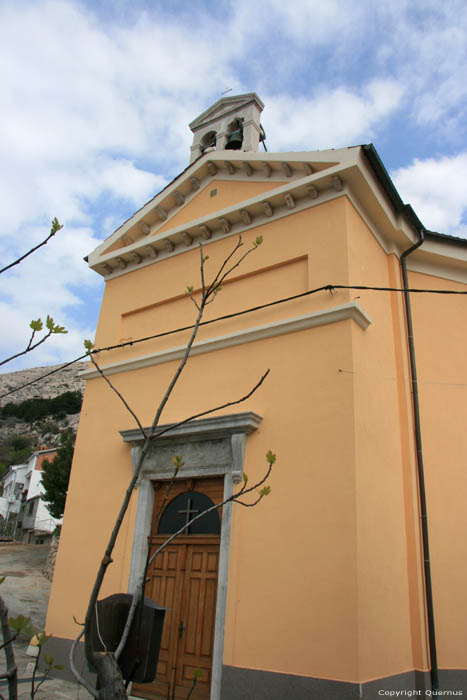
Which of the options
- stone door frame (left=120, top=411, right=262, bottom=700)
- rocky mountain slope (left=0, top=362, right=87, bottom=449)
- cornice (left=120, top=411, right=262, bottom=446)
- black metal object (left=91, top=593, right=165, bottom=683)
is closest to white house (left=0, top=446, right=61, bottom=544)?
rocky mountain slope (left=0, top=362, right=87, bottom=449)

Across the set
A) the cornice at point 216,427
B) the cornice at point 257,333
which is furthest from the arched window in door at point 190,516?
the cornice at point 257,333

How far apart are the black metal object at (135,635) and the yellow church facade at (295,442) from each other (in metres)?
3.60

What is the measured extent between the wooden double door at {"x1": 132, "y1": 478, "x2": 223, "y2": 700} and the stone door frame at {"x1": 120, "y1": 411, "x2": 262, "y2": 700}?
0.85ft

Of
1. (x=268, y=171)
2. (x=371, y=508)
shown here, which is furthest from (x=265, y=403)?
(x=268, y=171)

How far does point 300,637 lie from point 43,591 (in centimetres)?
1099

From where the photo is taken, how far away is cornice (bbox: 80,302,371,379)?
7.52 m

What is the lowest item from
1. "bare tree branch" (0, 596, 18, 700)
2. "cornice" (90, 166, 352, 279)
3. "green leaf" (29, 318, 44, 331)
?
"bare tree branch" (0, 596, 18, 700)

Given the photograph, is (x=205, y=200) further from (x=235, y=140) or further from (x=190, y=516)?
(x=190, y=516)

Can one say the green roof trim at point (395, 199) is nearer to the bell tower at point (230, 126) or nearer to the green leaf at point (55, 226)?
the bell tower at point (230, 126)

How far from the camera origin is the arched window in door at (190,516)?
7.82m

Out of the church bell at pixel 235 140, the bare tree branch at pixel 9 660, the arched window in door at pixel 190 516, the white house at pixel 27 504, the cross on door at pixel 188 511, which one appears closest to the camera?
the bare tree branch at pixel 9 660

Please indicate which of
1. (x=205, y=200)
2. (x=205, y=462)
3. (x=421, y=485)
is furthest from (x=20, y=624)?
(x=205, y=200)

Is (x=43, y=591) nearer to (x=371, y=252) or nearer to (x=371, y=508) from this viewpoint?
(x=371, y=508)

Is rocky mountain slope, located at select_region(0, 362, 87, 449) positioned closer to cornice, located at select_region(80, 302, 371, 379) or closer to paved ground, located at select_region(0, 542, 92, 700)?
paved ground, located at select_region(0, 542, 92, 700)
